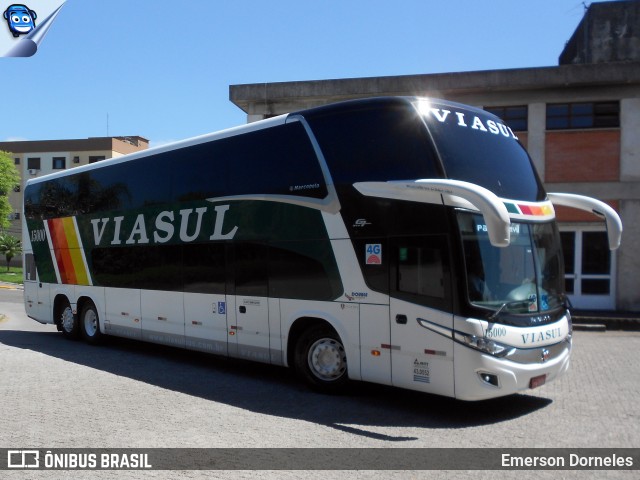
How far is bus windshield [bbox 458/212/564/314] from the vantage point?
7.02 meters

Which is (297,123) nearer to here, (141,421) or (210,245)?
(210,245)

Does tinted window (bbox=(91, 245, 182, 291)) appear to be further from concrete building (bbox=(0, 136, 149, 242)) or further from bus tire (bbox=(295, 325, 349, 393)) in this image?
concrete building (bbox=(0, 136, 149, 242))

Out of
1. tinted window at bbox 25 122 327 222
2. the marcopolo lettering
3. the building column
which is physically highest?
the building column

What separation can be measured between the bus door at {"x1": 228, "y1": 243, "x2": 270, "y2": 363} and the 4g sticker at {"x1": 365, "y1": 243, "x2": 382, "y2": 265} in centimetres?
203

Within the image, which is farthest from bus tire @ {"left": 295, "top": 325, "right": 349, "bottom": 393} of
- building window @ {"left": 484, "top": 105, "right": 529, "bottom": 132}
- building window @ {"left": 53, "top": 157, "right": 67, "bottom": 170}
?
building window @ {"left": 53, "top": 157, "right": 67, "bottom": 170}

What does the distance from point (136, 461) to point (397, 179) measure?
4331 mm

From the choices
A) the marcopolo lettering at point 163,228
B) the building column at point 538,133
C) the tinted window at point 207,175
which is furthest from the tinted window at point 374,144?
the building column at point 538,133

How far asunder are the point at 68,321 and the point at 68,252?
1.68 m

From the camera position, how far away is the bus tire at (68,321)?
564 inches

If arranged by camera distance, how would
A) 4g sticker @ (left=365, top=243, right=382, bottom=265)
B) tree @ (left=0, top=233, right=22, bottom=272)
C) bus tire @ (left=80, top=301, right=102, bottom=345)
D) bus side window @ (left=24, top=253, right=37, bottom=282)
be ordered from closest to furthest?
4g sticker @ (left=365, top=243, right=382, bottom=265), bus tire @ (left=80, top=301, right=102, bottom=345), bus side window @ (left=24, top=253, right=37, bottom=282), tree @ (left=0, top=233, right=22, bottom=272)

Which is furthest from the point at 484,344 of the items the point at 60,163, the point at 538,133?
the point at 60,163

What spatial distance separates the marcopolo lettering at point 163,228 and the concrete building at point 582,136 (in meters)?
11.4

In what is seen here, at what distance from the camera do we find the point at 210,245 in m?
10.4

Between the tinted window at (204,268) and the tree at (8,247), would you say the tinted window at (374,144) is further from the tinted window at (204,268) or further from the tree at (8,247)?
the tree at (8,247)
